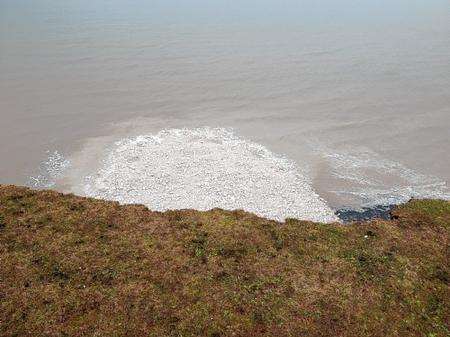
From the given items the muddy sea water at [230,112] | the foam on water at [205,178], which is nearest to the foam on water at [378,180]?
the muddy sea water at [230,112]

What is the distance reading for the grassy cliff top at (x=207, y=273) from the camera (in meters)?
14.6

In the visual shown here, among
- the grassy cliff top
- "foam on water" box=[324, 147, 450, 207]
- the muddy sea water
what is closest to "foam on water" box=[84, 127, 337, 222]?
the muddy sea water

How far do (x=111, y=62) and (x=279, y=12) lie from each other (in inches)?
2180

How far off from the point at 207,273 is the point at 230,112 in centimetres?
3014

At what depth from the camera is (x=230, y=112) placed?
44781 millimetres

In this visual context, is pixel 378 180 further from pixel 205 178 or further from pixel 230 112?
pixel 230 112

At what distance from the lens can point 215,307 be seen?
15.2 meters

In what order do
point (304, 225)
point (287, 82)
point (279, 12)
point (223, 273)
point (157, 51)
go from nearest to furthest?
point (223, 273) → point (304, 225) → point (287, 82) → point (157, 51) → point (279, 12)

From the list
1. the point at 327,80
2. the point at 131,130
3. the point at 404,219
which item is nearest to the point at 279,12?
the point at 327,80

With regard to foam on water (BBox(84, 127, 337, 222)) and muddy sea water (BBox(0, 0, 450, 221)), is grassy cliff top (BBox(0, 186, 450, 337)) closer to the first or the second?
foam on water (BBox(84, 127, 337, 222))

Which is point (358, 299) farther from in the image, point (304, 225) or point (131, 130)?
point (131, 130)

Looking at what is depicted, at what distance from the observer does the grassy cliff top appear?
1461 centimetres

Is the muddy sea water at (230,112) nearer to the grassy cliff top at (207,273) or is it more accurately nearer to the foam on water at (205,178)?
the foam on water at (205,178)

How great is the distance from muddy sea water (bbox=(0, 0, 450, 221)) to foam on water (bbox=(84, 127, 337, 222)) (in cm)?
13
